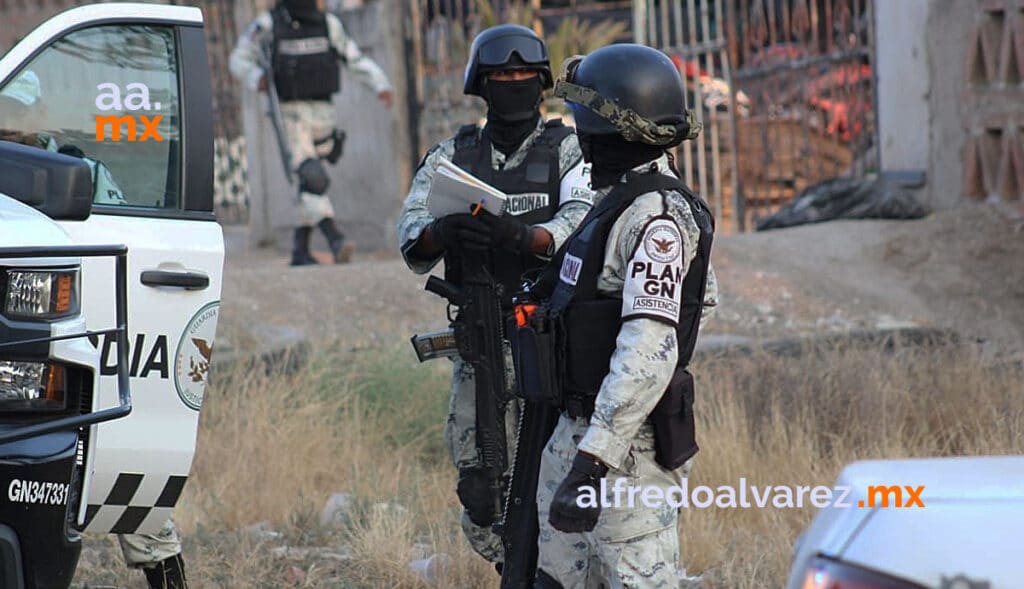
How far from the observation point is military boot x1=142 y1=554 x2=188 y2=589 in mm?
4453

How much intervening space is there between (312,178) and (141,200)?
6.33 meters

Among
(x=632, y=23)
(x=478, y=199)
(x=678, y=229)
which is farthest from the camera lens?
(x=632, y=23)

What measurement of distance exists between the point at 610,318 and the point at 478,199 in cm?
95

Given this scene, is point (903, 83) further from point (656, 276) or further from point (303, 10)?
point (656, 276)

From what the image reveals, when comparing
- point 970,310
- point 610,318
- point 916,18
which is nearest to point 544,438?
point 610,318

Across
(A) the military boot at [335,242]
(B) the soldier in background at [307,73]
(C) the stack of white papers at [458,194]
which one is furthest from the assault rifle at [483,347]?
(A) the military boot at [335,242]

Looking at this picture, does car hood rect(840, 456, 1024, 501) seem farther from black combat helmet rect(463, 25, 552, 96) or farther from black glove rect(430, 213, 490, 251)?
black combat helmet rect(463, 25, 552, 96)

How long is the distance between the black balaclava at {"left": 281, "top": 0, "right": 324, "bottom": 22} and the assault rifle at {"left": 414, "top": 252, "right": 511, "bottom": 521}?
6004 millimetres

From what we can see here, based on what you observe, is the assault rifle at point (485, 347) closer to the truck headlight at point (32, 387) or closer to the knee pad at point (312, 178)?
the truck headlight at point (32, 387)

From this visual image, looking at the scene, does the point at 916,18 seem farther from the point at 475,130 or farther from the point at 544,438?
the point at 544,438

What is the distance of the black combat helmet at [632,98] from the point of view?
10.8ft

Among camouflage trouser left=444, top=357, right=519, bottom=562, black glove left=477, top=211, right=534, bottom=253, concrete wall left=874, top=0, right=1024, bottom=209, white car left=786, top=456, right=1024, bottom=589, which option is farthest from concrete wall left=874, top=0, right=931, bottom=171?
white car left=786, top=456, right=1024, bottom=589

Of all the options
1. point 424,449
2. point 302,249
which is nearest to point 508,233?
point 424,449

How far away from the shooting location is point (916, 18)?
10.4 m
